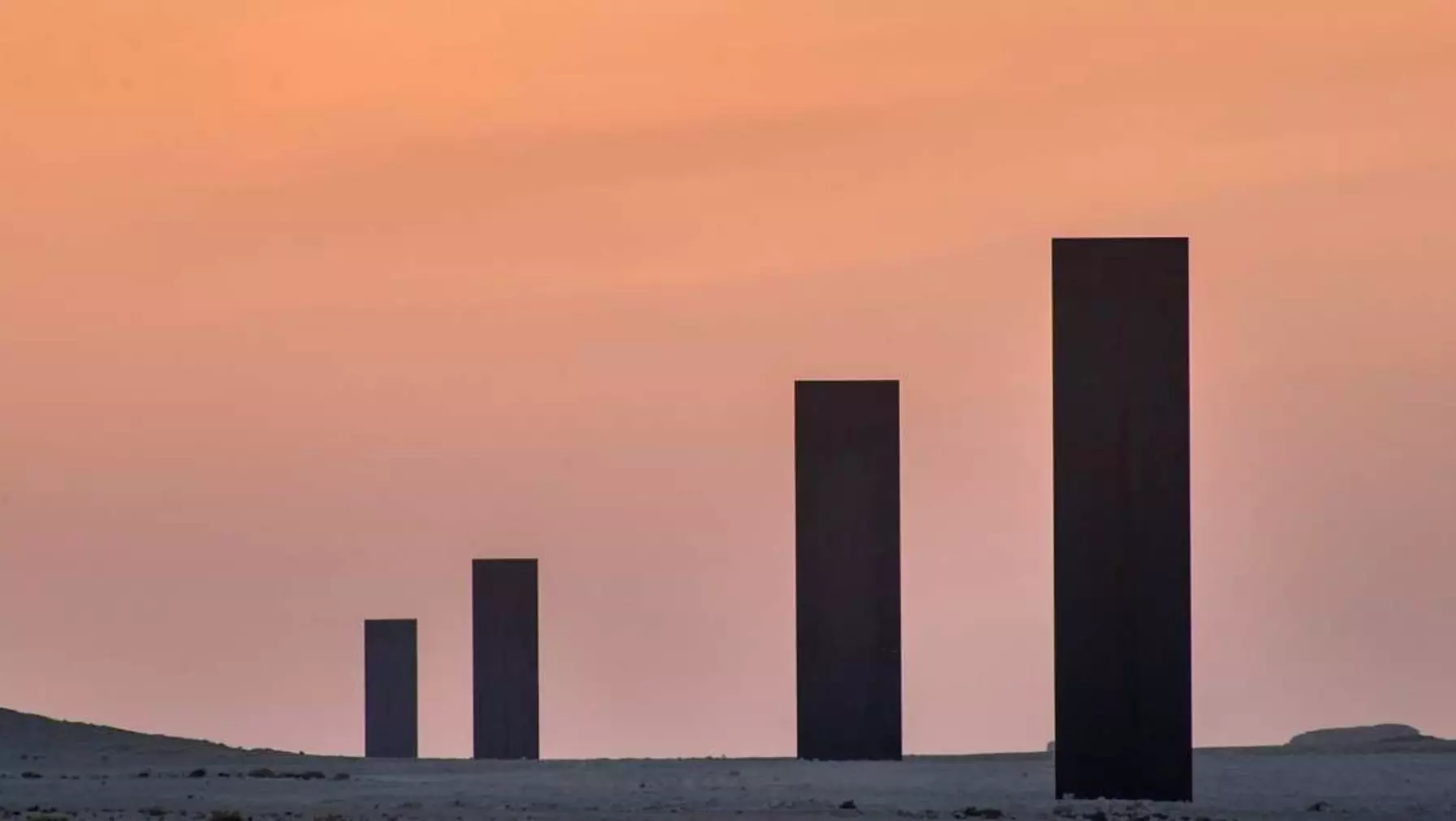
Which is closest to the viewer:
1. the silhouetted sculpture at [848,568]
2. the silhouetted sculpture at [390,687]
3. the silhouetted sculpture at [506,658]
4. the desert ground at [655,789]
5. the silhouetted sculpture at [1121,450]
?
the desert ground at [655,789]

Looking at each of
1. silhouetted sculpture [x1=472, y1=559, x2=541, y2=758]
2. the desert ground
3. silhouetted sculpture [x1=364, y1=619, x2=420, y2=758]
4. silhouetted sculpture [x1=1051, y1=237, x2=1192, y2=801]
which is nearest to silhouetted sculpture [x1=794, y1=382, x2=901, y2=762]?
the desert ground

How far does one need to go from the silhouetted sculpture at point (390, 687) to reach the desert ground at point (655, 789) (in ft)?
39.3

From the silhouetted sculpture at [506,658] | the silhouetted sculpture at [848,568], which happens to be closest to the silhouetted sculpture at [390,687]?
the silhouetted sculpture at [506,658]

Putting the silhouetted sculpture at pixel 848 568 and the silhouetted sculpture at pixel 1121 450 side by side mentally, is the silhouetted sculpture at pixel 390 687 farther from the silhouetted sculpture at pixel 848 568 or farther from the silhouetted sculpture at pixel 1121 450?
the silhouetted sculpture at pixel 1121 450

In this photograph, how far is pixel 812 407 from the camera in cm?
3369

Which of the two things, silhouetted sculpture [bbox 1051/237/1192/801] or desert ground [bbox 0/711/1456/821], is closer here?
desert ground [bbox 0/711/1456/821]

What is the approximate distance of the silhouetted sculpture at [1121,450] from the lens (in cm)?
2486

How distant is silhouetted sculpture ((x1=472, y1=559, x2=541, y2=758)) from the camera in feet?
147

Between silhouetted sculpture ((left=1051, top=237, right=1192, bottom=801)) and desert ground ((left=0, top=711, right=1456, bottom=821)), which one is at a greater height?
silhouetted sculpture ((left=1051, top=237, right=1192, bottom=801))

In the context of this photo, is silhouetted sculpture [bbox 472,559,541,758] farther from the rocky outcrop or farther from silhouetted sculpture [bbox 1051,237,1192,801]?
silhouetted sculpture [bbox 1051,237,1192,801]

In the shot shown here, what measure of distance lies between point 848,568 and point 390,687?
17.4m

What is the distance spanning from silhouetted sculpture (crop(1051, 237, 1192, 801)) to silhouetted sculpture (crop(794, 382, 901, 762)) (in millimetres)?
8807

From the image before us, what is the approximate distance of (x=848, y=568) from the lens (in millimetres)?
33781

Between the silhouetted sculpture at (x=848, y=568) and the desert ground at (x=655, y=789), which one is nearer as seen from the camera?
the desert ground at (x=655, y=789)
